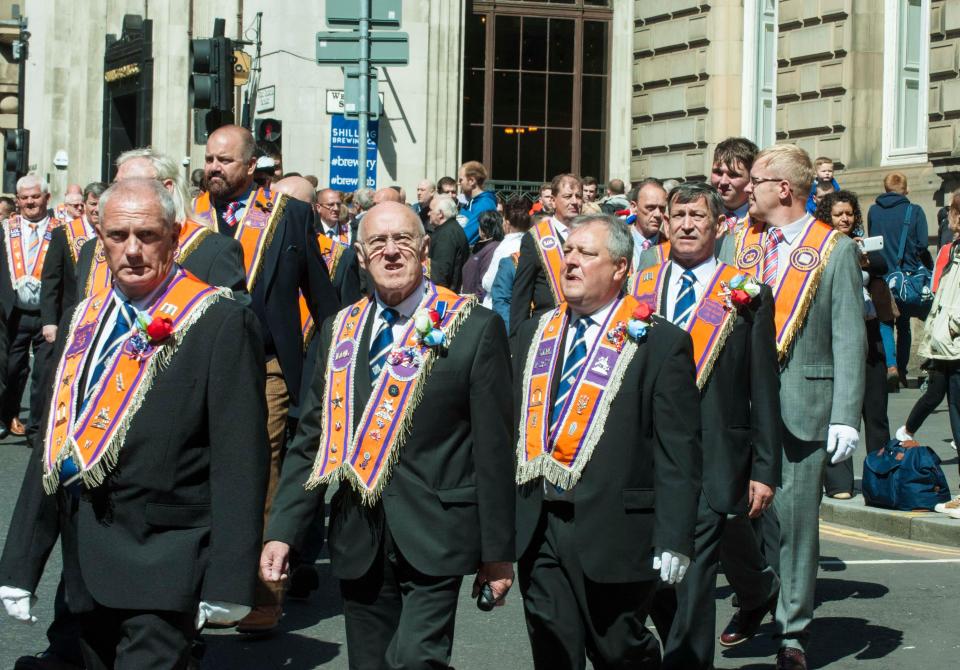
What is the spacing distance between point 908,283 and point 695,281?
10535mm

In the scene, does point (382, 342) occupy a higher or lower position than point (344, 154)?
lower

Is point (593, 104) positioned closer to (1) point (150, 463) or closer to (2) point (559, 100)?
(2) point (559, 100)

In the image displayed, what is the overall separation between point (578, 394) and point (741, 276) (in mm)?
1290

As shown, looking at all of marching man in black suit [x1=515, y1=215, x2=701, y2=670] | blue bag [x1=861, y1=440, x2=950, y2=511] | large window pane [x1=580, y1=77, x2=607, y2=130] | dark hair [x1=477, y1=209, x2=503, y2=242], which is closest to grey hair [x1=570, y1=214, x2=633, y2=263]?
marching man in black suit [x1=515, y1=215, x2=701, y2=670]

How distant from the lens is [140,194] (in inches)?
190

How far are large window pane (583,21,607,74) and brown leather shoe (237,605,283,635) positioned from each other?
22364mm

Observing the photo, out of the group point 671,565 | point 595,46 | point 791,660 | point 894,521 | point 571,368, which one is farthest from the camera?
point 595,46

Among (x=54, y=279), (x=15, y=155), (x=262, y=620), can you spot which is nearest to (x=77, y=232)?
(x=54, y=279)

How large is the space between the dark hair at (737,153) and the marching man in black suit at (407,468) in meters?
2.55

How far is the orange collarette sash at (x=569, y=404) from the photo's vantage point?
556 centimetres

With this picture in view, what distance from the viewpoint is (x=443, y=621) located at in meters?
5.19

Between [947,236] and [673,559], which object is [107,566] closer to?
[673,559]

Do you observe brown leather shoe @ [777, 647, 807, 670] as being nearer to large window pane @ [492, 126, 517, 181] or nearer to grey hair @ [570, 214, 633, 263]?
grey hair @ [570, 214, 633, 263]

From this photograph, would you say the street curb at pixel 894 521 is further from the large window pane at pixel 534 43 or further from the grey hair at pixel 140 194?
the large window pane at pixel 534 43
